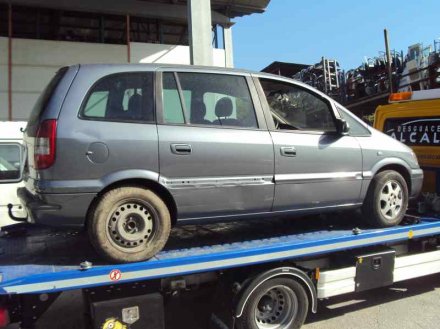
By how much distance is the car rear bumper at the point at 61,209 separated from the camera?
3.33 meters

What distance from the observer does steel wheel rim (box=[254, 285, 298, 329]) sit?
4.22 meters

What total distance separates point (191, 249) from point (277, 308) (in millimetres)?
1033

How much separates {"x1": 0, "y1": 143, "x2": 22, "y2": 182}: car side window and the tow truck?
10.6 ft

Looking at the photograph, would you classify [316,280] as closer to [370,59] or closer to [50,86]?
[50,86]

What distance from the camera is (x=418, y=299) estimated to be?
535 cm

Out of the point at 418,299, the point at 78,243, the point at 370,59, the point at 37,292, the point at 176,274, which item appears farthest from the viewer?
the point at 370,59

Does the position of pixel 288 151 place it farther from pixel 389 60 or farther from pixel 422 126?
pixel 389 60

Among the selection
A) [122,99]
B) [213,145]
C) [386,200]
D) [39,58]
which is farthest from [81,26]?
[386,200]

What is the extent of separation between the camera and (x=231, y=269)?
13.3 ft

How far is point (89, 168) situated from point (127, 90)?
0.71m

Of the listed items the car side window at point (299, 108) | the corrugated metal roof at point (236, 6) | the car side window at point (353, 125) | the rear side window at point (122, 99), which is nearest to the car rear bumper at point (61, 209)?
the rear side window at point (122, 99)

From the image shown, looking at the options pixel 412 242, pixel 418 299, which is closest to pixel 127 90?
pixel 412 242

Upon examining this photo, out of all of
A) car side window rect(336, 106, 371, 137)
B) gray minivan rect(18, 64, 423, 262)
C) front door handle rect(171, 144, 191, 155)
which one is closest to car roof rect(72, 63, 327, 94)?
gray minivan rect(18, 64, 423, 262)

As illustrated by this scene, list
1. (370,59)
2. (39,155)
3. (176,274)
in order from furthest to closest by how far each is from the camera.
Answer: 1. (370,59)
2. (176,274)
3. (39,155)
